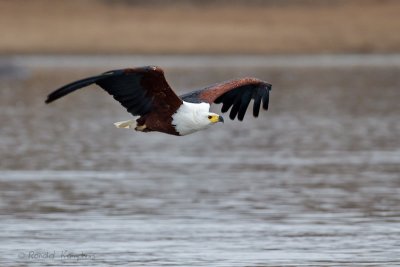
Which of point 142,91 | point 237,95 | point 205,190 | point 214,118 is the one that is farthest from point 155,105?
point 205,190

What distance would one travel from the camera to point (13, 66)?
3834 centimetres

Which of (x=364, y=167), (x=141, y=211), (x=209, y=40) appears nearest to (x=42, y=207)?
(x=141, y=211)

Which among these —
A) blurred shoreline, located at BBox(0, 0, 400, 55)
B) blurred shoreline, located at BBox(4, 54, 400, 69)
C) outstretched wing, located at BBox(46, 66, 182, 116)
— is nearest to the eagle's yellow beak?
outstretched wing, located at BBox(46, 66, 182, 116)

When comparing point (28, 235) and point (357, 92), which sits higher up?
point (357, 92)

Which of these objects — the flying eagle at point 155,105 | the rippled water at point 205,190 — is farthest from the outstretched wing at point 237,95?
the rippled water at point 205,190

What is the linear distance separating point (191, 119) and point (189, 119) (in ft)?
0.05

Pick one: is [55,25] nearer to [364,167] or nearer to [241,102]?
[364,167]

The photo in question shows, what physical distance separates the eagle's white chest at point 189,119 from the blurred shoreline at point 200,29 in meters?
32.9

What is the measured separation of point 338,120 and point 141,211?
458 inches

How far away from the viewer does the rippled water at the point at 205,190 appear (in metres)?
11.1

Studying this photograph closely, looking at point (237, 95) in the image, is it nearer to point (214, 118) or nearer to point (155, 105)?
point (214, 118)

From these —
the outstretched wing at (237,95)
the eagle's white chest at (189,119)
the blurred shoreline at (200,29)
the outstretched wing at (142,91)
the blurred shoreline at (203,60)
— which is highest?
the blurred shoreline at (200,29)

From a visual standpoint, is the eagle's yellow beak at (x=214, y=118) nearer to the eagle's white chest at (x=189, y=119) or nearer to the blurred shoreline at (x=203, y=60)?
the eagle's white chest at (x=189, y=119)

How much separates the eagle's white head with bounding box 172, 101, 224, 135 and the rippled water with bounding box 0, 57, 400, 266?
0.97 metres
